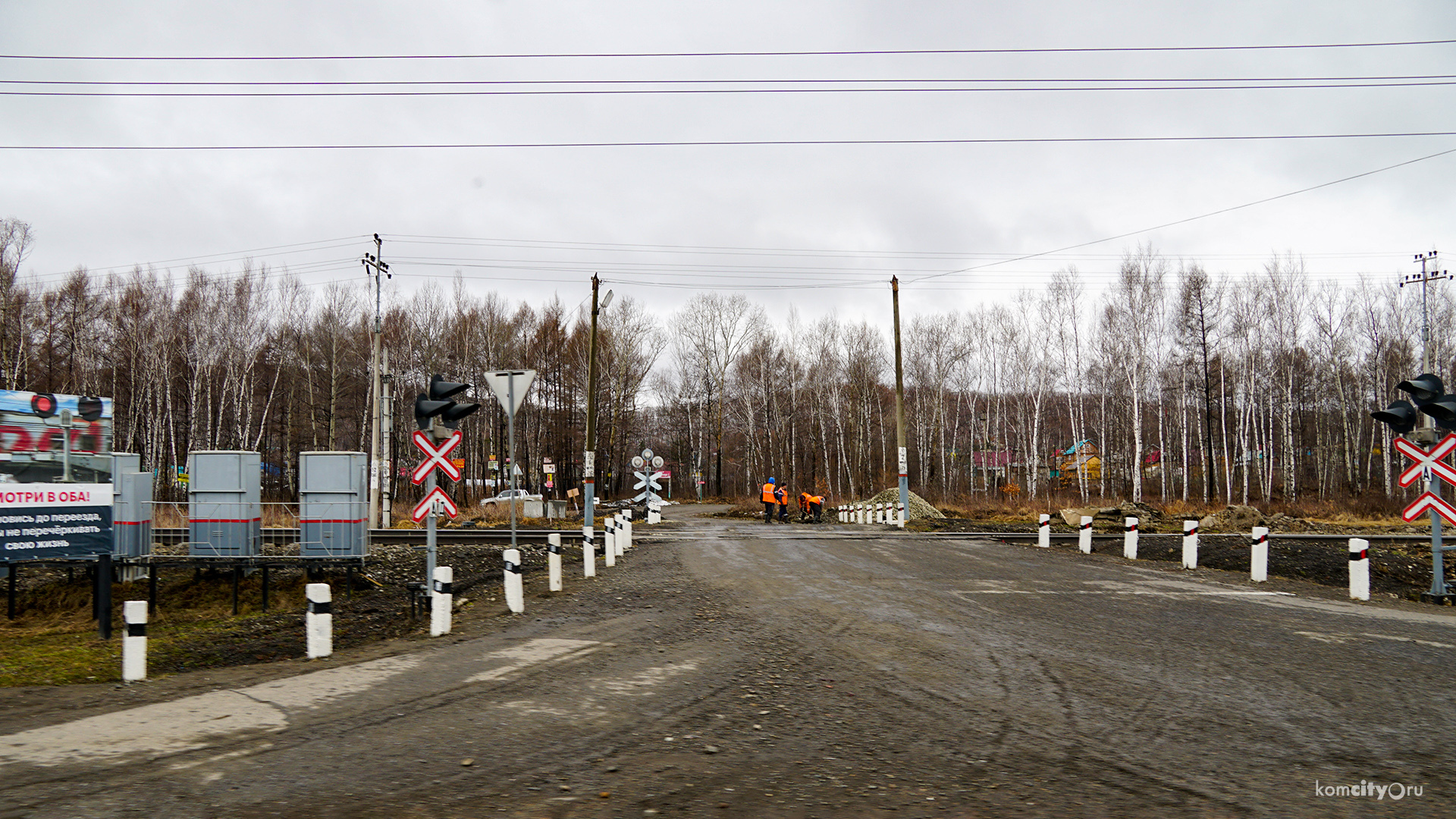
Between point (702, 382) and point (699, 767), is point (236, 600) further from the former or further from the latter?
point (702, 382)

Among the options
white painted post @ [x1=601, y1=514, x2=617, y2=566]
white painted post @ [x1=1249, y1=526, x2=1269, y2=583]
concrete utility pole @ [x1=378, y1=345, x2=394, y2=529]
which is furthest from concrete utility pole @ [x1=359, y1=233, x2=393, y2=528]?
white painted post @ [x1=1249, y1=526, x2=1269, y2=583]

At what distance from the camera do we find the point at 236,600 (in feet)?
48.1

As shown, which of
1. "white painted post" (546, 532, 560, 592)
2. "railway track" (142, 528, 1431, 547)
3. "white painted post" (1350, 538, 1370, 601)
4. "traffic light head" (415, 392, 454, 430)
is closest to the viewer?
"traffic light head" (415, 392, 454, 430)

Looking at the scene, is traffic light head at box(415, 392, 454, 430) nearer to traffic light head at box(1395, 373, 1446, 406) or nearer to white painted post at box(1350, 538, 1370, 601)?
white painted post at box(1350, 538, 1370, 601)

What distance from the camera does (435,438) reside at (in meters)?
11.2

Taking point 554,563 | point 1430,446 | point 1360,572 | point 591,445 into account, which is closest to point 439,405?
point 554,563

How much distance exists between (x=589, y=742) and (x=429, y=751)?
3.17ft

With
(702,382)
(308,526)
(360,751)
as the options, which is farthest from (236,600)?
(702,382)

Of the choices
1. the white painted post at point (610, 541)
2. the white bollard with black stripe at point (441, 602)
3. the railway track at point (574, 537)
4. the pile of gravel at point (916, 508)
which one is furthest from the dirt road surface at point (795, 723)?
the pile of gravel at point (916, 508)

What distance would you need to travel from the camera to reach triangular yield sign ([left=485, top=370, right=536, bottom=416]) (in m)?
13.5

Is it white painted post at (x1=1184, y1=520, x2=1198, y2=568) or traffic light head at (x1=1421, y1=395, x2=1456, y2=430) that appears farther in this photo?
white painted post at (x1=1184, y1=520, x2=1198, y2=568)

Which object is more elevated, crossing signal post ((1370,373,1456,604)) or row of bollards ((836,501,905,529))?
crossing signal post ((1370,373,1456,604))

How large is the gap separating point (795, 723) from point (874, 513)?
1244 inches

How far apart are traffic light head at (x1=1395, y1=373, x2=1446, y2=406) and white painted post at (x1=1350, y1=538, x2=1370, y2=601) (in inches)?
93.2
